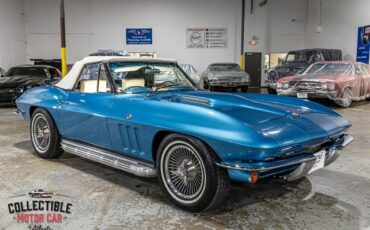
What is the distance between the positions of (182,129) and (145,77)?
4.26ft

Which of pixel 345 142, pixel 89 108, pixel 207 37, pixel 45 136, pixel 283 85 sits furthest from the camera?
pixel 207 37

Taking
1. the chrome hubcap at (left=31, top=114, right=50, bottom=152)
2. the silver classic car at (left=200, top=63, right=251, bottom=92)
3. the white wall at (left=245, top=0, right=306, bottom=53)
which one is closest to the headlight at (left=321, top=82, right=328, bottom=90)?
the silver classic car at (left=200, top=63, right=251, bottom=92)

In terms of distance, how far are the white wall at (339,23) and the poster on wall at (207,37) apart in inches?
177

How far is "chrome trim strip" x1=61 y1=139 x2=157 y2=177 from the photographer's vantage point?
9.82ft

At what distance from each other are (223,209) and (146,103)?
1.12 meters

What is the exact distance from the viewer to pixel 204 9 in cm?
1803

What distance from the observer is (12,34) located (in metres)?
16.3

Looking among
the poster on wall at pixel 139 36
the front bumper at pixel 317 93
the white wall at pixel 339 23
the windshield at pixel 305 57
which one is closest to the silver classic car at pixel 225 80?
the windshield at pixel 305 57

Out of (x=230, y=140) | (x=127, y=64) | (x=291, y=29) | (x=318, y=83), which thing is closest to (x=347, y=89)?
(x=318, y=83)

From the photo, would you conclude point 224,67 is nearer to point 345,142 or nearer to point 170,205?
point 345,142

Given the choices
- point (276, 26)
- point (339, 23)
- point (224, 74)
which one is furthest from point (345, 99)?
point (276, 26)

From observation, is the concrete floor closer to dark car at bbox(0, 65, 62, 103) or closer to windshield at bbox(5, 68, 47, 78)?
dark car at bbox(0, 65, 62, 103)

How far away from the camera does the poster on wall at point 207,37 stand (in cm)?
1814

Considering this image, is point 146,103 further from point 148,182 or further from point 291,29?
point 291,29
